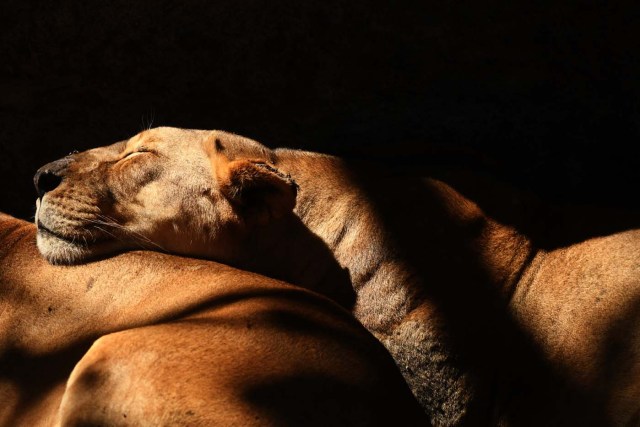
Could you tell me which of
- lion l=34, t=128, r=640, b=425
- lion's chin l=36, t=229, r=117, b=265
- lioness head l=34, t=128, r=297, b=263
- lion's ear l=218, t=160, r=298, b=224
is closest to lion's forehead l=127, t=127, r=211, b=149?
lion l=34, t=128, r=640, b=425

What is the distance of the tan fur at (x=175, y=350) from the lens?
134 inches

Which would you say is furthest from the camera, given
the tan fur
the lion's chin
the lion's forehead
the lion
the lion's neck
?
the lion's forehead

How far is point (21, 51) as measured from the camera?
581cm

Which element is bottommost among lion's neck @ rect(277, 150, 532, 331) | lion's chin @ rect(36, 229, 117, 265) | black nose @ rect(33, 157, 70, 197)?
lion's chin @ rect(36, 229, 117, 265)

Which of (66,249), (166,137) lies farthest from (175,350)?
(166,137)

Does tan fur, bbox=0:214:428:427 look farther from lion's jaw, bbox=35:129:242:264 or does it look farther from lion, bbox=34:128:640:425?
lion, bbox=34:128:640:425

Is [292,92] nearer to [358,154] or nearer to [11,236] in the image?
[358,154]

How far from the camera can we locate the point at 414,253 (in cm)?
473

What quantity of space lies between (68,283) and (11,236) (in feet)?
1.74

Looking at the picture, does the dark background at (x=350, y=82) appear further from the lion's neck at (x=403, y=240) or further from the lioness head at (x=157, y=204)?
the lioness head at (x=157, y=204)

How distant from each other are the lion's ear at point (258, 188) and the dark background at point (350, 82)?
96 centimetres

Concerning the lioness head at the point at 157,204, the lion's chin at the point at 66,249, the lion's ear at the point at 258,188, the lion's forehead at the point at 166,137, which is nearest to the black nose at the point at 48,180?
the lioness head at the point at 157,204

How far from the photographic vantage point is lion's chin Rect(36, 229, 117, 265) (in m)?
4.56

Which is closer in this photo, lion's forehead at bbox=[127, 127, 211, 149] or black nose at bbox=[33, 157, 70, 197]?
black nose at bbox=[33, 157, 70, 197]
